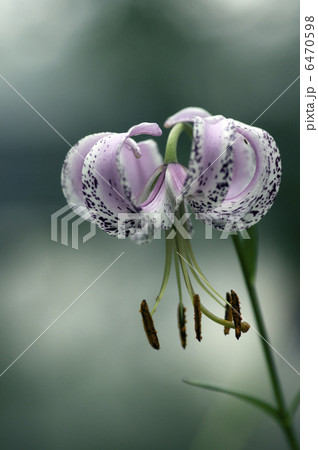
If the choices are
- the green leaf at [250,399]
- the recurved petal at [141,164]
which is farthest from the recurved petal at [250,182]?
the green leaf at [250,399]

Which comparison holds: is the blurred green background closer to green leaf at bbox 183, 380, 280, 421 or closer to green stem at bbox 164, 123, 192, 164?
green leaf at bbox 183, 380, 280, 421

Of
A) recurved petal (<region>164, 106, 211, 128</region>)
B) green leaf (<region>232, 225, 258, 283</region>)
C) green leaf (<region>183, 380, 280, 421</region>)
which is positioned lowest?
green leaf (<region>183, 380, 280, 421</region>)

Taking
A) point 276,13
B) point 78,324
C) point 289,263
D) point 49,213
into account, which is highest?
point 276,13

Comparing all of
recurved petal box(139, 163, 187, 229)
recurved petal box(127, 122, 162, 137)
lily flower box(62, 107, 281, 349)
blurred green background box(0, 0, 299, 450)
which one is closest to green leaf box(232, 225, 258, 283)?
lily flower box(62, 107, 281, 349)

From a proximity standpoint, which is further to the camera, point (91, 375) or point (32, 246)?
point (32, 246)
